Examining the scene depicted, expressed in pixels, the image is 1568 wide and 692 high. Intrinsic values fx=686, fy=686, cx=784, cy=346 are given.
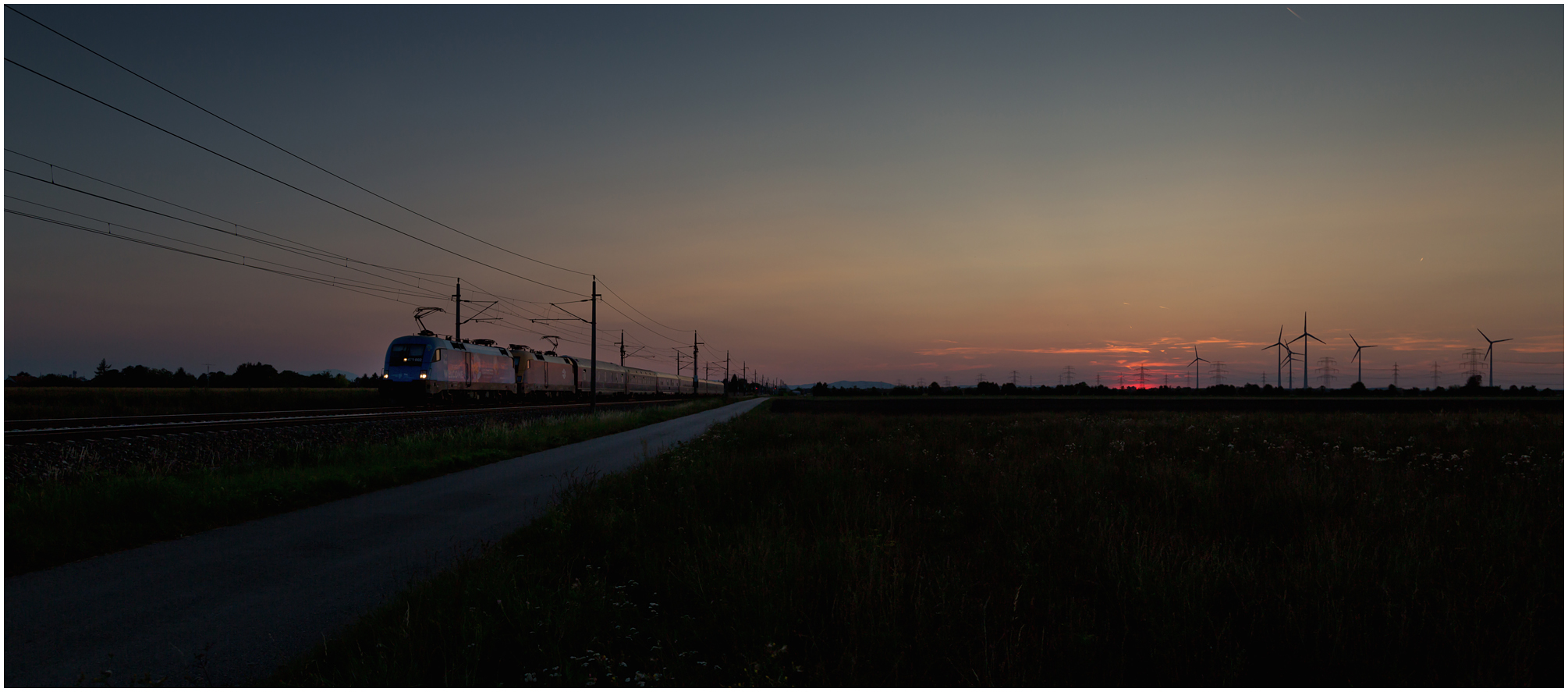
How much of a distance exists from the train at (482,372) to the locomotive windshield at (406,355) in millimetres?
42

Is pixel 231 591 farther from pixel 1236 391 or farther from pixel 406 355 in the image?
pixel 1236 391

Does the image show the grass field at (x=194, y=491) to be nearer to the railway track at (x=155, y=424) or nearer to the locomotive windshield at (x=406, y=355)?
the railway track at (x=155, y=424)

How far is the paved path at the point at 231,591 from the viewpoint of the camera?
4.70m

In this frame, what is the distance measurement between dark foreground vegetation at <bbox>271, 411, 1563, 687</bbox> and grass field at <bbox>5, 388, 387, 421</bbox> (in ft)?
101

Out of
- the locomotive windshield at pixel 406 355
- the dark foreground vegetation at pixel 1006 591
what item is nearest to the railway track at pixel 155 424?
the locomotive windshield at pixel 406 355

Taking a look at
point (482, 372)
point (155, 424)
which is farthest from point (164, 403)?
point (155, 424)

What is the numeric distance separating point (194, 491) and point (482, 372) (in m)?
35.7

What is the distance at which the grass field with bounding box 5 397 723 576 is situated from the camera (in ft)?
25.3

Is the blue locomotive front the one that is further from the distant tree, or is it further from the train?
the distant tree

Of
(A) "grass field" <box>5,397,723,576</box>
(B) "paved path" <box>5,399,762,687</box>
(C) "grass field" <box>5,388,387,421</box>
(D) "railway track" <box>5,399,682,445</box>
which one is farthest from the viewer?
(C) "grass field" <box>5,388,387,421</box>

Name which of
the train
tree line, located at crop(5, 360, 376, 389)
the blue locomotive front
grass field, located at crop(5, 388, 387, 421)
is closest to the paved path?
grass field, located at crop(5, 388, 387, 421)

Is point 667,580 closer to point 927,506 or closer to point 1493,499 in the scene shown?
point 927,506

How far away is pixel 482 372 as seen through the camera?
43812mm

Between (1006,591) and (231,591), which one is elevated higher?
(1006,591)
